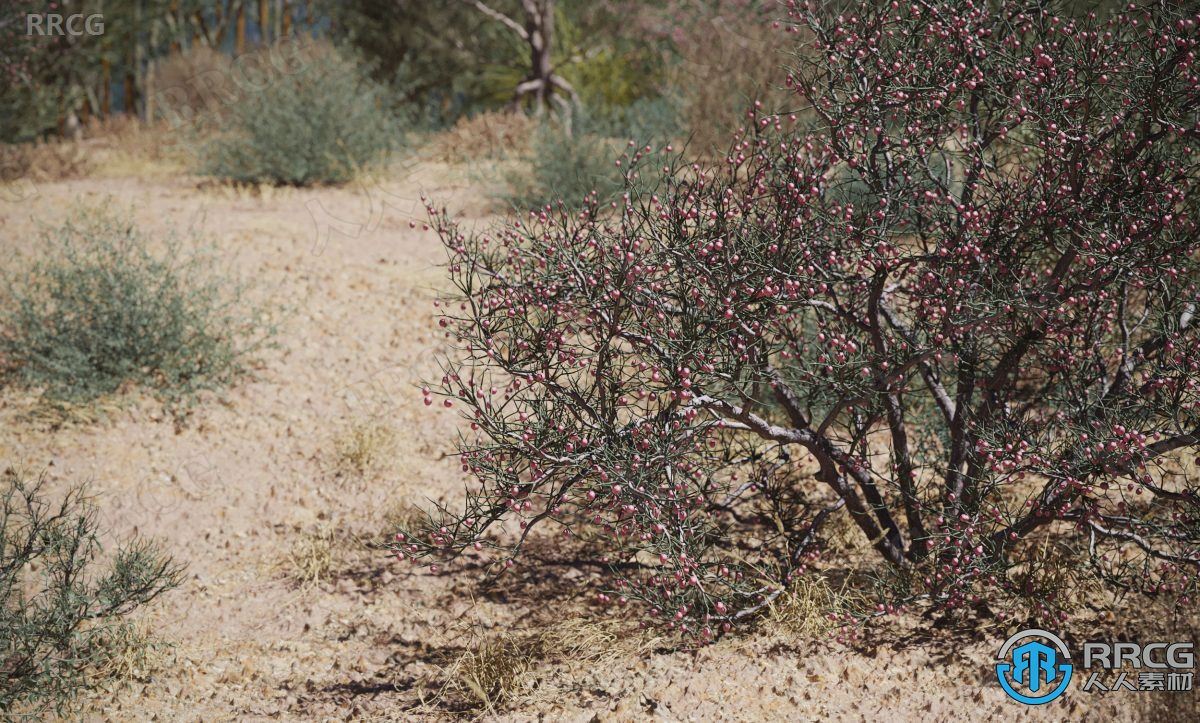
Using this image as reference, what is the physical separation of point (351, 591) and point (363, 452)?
1036mm

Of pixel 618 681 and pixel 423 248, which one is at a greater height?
pixel 423 248

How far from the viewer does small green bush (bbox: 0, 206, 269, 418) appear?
5.62 m

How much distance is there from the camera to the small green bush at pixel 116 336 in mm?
5621

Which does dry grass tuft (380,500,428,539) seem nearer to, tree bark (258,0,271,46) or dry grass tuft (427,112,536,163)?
dry grass tuft (427,112,536,163)

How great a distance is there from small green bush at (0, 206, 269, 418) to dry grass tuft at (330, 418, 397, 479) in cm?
103

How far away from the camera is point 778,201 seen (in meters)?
3.27

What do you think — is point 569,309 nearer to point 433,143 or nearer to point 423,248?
point 423,248

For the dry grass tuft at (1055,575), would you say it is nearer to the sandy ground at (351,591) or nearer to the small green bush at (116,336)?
the sandy ground at (351,591)

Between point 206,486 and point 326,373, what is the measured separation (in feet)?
3.91

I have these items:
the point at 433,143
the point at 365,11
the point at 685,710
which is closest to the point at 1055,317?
the point at 685,710

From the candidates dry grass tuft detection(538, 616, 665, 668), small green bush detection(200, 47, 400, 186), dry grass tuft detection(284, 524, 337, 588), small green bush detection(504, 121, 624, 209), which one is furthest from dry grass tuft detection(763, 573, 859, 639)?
small green bush detection(200, 47, 400, 186)

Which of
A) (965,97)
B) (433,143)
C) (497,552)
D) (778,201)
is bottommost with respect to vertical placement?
(497,552)

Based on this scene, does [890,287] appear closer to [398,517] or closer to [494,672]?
[494,672]

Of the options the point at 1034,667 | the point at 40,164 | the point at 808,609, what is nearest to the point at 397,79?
the point at 40,164
